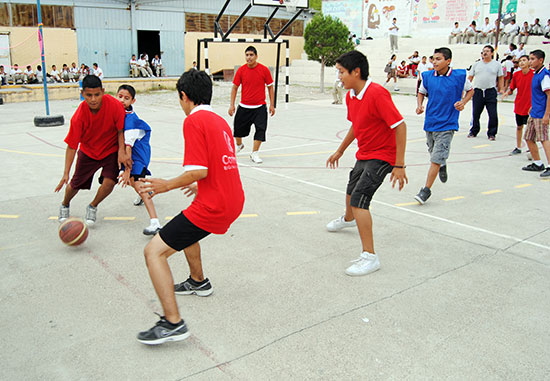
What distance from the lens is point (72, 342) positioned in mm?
3350

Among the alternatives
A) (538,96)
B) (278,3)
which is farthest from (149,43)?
(538,96)

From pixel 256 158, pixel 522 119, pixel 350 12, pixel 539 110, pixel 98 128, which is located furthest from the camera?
pixel 350 12

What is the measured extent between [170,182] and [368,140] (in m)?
2.23

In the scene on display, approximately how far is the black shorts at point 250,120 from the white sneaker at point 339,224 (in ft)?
12.7

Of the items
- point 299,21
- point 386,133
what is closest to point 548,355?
point 386,133

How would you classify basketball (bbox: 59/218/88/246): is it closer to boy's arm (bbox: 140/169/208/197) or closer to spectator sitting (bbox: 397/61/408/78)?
boy's arm (bbox: 140/169/208/197)

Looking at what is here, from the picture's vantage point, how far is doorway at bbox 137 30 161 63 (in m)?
33.4

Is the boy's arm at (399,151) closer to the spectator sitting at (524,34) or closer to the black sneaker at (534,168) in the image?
the black sneaker at (534,168)

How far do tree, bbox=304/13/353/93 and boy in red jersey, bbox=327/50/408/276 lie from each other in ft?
71.3

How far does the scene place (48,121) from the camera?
13281 mm

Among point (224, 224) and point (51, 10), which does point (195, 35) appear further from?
Result: point (224, 224)

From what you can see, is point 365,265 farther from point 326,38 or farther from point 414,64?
point 414,64

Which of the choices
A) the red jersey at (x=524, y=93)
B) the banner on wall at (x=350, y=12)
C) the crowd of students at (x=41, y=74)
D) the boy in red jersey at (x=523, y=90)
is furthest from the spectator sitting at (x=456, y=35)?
the red jersey at (x=524, y=93)

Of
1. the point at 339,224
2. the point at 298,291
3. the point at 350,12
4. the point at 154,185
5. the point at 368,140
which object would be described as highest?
the point at 350,12
